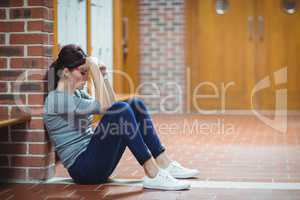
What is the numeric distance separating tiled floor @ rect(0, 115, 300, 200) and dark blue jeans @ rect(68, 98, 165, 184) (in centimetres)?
11

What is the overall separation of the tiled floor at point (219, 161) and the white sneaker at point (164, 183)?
5cm

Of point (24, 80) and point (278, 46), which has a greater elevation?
point (278, 46)

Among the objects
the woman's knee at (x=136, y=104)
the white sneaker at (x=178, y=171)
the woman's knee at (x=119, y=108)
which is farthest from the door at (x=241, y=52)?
the woman's knee at (x=119, y=108)

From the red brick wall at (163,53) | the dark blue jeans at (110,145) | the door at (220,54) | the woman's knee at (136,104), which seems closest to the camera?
the dark blue jeans at (110,145)

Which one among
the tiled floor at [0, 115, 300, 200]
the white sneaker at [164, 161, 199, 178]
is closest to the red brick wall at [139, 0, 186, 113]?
the tiled floor at [0, 115, 300, 200]

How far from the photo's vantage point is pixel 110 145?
330cm

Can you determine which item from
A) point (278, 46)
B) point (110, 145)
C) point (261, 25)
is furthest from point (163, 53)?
point (110, 145)

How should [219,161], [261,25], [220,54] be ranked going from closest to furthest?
[219,161]
[261,25]
[220,54]

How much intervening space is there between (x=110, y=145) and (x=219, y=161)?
138 cm

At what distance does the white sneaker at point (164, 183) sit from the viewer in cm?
335

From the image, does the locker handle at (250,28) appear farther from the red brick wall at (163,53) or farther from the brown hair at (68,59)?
the brown hair at (68,59)

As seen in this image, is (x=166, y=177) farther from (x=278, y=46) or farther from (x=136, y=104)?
(x=278, y=46)

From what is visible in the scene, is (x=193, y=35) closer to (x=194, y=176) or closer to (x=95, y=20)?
(x=95, y=20)

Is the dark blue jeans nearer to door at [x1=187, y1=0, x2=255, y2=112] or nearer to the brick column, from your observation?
the brick column
